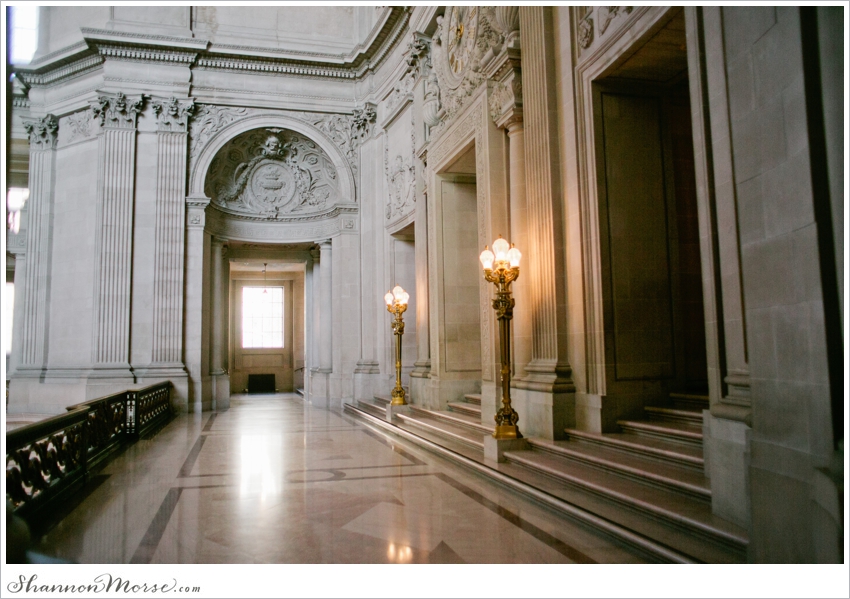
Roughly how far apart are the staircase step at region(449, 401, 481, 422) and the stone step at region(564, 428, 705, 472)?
307cm

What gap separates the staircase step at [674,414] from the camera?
6.64 metres

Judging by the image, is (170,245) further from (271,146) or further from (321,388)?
(321,388)

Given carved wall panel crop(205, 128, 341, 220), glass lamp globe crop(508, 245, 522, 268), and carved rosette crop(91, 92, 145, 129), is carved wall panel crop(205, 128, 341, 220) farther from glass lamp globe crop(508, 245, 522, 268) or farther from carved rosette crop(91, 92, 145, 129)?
glass lamp globe crop(508, 245, 522, 268)

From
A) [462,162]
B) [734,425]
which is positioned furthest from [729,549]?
[462,162]

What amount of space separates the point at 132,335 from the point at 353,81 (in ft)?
31.8

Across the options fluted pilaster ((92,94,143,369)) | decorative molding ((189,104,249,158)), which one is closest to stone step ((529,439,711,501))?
fluted pilaster ((92,94,143,369))

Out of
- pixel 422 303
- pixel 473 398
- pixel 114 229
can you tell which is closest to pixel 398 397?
pixel 422 303

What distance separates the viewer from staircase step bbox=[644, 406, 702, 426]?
21.8ft

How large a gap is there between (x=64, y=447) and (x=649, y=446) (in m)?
6.35

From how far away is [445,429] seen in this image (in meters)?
10.0

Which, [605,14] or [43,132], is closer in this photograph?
[605,14]

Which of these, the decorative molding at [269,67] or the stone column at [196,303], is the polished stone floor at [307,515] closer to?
the stone column at [196,303]

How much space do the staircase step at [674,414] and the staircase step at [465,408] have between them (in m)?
3.44

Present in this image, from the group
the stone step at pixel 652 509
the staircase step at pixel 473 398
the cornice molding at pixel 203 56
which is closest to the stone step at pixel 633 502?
the stone step at pixel 652 509
